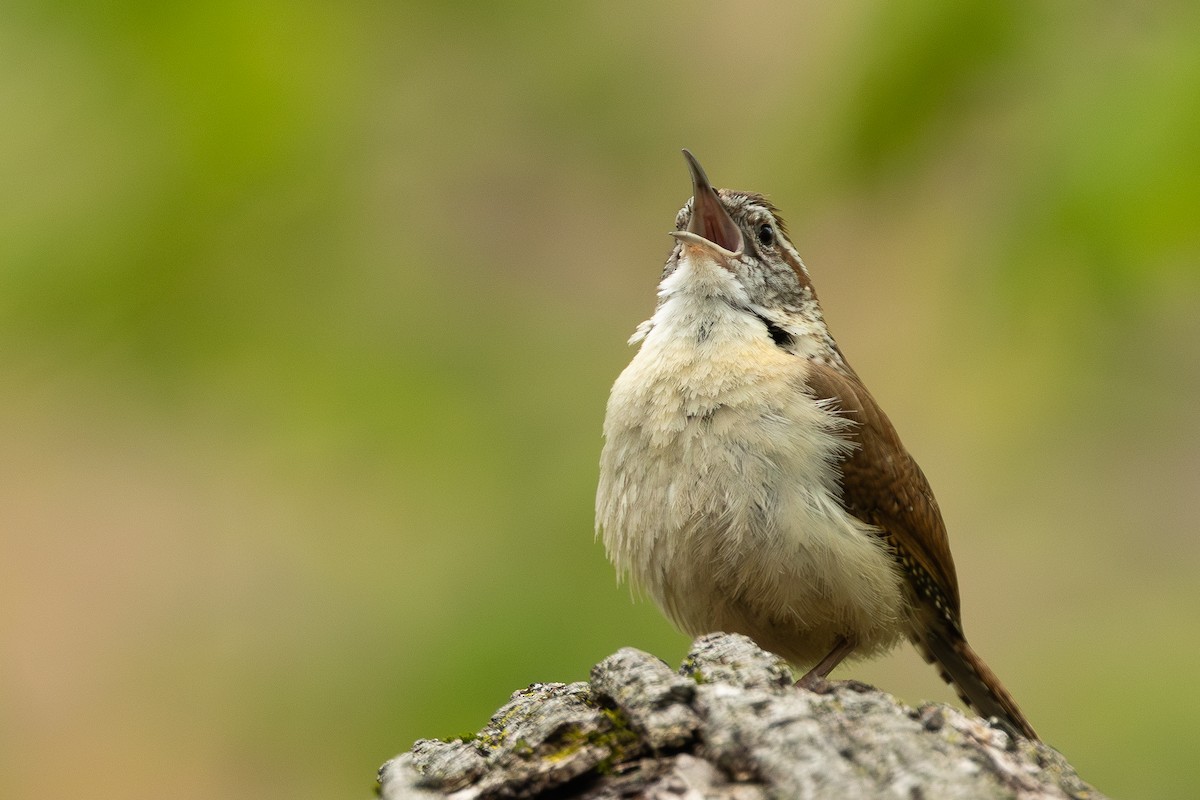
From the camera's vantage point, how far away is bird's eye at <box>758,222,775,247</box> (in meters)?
5.05

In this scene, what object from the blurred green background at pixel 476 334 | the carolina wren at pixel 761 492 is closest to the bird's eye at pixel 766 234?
the carolina wren at pixel 761 492

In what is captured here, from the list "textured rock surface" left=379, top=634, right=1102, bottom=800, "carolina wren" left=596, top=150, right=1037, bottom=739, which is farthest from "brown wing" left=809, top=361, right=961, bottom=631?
"textured rock surface" left=379, top=634, right=1102, bottom=800

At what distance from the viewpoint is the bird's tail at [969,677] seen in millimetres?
4777

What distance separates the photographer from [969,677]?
4.90 meters

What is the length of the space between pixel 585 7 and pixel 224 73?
1397 millimetres

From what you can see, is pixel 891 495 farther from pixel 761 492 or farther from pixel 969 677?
pixel 969 677

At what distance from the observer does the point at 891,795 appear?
7.47ft

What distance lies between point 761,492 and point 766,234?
4.67 feet

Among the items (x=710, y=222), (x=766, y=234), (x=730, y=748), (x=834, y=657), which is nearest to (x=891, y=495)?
(x=834, y=657)

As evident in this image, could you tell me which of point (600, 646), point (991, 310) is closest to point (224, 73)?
point (600, 646)

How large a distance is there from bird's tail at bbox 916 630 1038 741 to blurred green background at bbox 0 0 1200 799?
0.77 ft

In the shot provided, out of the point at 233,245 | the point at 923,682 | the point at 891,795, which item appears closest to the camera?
the point at 891,795

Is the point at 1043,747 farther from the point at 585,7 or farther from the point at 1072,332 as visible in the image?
the point at 585,7

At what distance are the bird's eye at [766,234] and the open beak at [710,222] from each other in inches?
3.4
